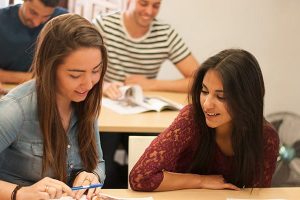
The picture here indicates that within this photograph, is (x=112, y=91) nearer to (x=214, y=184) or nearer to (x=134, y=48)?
(x=134, y=48)

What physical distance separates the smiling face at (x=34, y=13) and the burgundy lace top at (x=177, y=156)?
4.00 feet

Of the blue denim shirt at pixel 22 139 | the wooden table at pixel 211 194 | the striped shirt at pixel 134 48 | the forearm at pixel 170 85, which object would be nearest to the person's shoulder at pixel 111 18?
the striped shirt at pixel 134 48

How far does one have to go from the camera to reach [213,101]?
5.15 ft

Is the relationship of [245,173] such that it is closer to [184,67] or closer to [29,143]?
[29,143]

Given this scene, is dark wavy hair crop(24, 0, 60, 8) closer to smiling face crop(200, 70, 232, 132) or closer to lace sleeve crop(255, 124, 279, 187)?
smiling face crop(200, 70, 232, 132)

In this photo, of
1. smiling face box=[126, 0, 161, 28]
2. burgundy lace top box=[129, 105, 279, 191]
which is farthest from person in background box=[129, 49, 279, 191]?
smiling face box=[126, 0, 161, 28]

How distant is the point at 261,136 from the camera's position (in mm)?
1644

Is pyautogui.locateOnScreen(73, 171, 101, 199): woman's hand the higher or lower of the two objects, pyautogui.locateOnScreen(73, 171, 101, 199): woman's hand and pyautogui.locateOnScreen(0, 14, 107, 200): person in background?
the lower

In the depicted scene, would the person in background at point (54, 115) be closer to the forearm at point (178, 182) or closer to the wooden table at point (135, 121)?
the forearm at point (178, 182)

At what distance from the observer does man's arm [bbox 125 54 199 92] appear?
276 cm

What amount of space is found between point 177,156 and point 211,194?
203mm

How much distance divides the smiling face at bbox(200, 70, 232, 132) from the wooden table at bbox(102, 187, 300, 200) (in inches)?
9.0

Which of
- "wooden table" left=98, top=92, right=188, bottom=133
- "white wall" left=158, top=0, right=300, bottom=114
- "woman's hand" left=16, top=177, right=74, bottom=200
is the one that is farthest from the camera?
"white wall" left=158, top=0, right=300, bottom=114

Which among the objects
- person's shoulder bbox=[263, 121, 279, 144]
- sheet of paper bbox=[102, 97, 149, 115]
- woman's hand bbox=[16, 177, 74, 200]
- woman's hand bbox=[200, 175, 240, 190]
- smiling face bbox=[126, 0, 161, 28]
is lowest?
sheet of paper bbox=[102, 97, 149, 115]
